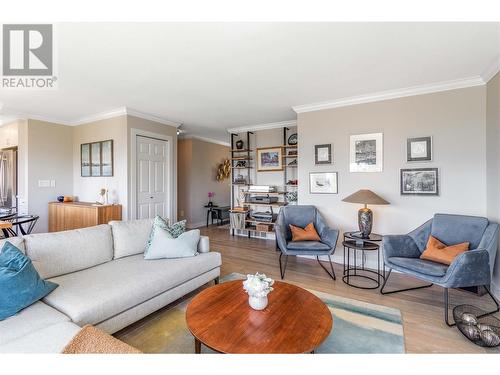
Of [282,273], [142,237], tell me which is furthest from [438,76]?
[142,237]

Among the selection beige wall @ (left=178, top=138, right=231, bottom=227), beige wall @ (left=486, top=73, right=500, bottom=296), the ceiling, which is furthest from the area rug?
beige wall @ (left=178, top=138, right=231, bottom=227)

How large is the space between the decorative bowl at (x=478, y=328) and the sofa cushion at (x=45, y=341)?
2.65 metres

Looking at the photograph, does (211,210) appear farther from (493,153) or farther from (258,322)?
(493,153)

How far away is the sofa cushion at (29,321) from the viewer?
50.2 inches

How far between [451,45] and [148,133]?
430 cm

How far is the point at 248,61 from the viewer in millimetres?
2404

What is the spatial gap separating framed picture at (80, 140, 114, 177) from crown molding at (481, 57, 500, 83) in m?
5.20

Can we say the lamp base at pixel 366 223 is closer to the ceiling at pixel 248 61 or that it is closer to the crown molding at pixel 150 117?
the ceiling at pixel 248 61

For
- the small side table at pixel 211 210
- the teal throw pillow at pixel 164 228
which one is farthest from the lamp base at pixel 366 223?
the small side table at pixel 211 210

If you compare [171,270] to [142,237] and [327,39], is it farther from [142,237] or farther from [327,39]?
[327,39]

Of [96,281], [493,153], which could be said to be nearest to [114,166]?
[96,281]

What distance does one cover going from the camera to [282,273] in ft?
10.2

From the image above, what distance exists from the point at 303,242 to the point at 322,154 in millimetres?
1435

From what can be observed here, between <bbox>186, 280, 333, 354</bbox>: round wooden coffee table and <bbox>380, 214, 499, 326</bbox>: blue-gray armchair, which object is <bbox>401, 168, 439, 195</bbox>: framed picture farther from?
<bbox>186, 280, 333, 354</bbox>: round wooden coffee table
